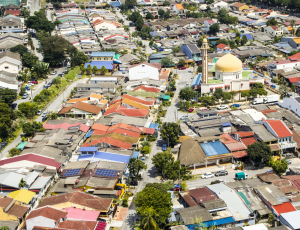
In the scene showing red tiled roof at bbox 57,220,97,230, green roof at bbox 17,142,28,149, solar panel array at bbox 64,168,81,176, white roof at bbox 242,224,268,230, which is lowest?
white roof at bbox 242,224,268,230

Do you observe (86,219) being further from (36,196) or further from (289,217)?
(289,217)

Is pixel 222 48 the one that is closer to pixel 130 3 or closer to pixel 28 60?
pixel 28 60

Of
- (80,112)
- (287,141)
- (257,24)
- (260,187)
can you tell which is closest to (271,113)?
(287,141)

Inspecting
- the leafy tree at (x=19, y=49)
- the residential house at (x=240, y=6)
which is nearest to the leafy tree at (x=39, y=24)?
the leafy tree at (x=19, y=49)

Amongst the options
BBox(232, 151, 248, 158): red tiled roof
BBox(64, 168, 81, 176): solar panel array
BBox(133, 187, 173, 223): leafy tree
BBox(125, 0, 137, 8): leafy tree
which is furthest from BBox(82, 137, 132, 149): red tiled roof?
BBox(125, 0, 137, 8): leafy tree

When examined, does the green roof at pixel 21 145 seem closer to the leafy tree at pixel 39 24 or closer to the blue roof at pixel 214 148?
the blue roof at pixel 214 148

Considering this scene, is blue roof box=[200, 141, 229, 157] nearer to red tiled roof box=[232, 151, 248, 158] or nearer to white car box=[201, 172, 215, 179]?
red tiled roof box=[232, 151, 248, 158]
